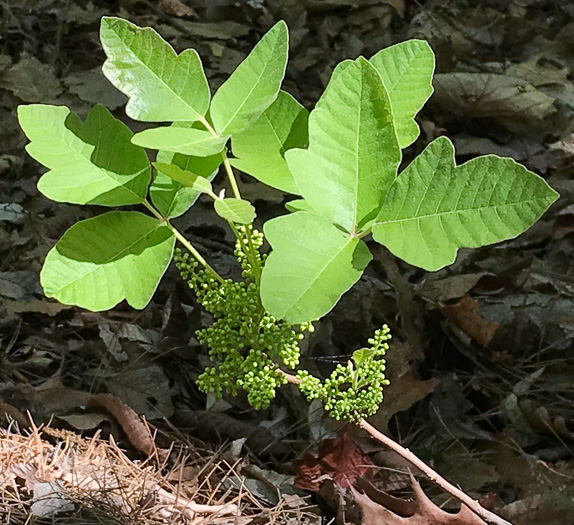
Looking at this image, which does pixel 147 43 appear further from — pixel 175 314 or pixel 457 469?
pixel 457 469

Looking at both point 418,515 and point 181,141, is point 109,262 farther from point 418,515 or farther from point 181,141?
point 418,515

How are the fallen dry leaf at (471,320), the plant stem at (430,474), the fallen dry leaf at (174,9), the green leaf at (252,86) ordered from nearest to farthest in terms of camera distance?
the green leaf at (252,86) < the plant stem at (430,474) < the fallen dry leaf at (471,320) < the fallen dry leaf at (174,9)

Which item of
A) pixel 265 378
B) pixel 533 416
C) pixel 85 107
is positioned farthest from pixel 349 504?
pixel 85 107

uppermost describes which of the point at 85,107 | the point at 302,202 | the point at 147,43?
the point at 147,43

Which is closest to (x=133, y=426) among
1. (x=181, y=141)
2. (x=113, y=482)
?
(x=113, y=482)

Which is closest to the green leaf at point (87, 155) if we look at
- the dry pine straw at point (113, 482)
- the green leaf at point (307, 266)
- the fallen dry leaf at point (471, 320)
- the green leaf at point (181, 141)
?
the green leaf at point (181, 141)

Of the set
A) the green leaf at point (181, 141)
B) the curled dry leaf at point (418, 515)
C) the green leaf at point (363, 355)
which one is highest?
the green leaf at point (181, 141)

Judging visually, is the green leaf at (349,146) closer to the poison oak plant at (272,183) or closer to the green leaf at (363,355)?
the poison oak plant at (272,183)
